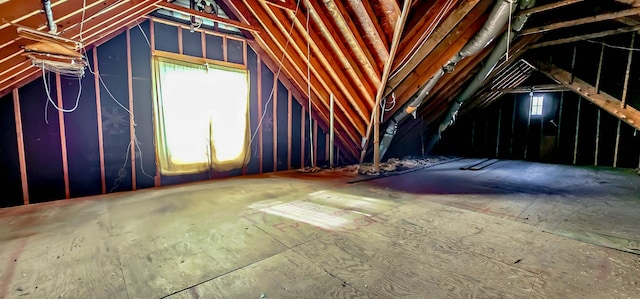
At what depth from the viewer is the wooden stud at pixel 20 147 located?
3.09 metres

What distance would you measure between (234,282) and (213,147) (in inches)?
130

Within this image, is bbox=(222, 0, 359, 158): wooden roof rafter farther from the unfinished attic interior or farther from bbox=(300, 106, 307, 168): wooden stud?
bbox=(300, 106, 307, 168): wooden stud

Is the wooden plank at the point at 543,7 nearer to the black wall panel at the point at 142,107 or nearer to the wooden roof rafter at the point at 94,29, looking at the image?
the wooden roof rafter at the point at 94,29

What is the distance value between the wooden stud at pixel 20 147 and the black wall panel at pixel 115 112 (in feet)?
2.50

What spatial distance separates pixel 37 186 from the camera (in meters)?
3.25

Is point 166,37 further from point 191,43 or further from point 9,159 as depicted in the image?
point 9,159

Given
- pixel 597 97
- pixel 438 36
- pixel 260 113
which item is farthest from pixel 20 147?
pixel 597 97

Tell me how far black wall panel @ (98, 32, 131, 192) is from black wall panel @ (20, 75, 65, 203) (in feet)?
1.59

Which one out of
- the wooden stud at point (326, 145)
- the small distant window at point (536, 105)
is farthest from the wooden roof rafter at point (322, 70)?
the small distant window at point (536, 105)

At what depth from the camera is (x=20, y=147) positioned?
124 inches

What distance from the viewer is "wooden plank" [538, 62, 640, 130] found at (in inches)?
196

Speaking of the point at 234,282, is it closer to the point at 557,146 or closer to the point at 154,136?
the point at 154,136

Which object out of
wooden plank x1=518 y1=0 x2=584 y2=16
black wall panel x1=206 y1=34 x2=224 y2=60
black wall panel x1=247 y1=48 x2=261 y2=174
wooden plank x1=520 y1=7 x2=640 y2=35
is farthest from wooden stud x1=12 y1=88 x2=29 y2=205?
wooden plank x1=520 y1=7 x2=640 y2=35

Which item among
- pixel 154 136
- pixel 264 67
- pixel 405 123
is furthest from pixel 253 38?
pixel 405 123
